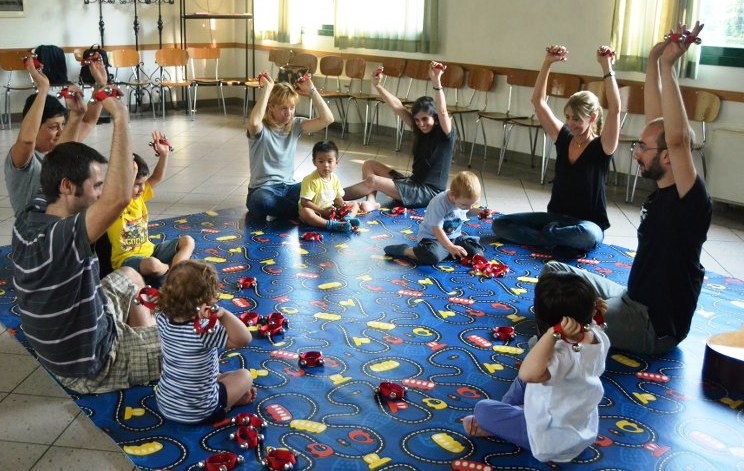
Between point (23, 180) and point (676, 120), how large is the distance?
2932 mm

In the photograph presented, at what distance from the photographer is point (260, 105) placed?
17.0 feet

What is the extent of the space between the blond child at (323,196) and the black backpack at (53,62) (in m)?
5.22

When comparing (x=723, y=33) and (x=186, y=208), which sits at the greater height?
(x=723, y=33)

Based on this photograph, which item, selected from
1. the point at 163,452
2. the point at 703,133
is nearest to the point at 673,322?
the point at 163,452

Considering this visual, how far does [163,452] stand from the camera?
254 cm

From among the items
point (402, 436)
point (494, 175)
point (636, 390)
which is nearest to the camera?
point (402, 436)

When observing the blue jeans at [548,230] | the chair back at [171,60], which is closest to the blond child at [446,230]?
the blue jeans at [548,230]

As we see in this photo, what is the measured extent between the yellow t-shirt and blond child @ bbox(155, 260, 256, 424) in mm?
1346

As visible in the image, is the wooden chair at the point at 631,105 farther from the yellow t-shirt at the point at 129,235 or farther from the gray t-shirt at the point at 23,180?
the gray t-shirt at the point at 23,180

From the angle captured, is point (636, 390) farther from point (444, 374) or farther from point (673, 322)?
point (444, 374)

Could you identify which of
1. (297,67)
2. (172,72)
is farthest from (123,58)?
(297,67)

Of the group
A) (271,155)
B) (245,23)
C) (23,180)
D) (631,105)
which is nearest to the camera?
(23,180)

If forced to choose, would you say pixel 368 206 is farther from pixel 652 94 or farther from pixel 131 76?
pixel 131 76

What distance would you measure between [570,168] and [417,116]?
3.86 ft
